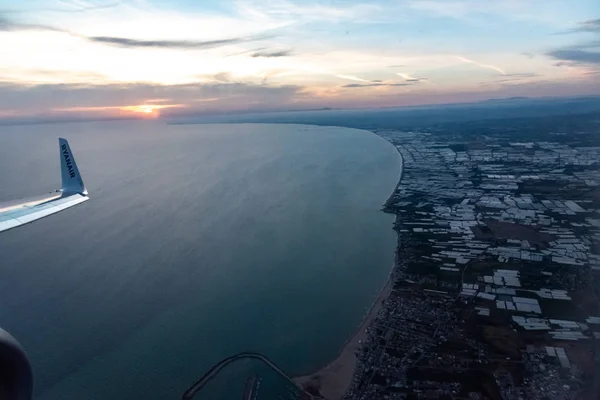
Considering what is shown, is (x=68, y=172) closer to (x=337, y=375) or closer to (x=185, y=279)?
(x=185, y=279)

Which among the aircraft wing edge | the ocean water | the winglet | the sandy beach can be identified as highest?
the winglet

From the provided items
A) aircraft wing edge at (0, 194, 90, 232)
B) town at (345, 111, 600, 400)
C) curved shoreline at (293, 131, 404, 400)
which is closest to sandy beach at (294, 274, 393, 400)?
curved shoreline at (293, 131, 404, 400)

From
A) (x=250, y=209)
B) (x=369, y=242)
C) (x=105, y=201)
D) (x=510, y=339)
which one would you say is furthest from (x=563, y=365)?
(x=105, y=201)

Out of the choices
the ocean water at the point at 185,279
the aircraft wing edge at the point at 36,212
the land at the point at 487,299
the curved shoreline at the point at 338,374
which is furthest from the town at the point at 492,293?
the aircraft wing edge at the point at 36,212

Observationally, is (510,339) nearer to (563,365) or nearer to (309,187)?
(563,365)

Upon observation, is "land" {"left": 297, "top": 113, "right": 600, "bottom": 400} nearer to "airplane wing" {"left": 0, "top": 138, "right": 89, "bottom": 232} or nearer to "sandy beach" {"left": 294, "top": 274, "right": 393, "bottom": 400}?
"sandy beach" {"left": 294, "top": 274, "right": 393, "bottom": 400}

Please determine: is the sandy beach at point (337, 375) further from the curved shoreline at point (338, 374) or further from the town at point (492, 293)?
the town at point (492, 293)
